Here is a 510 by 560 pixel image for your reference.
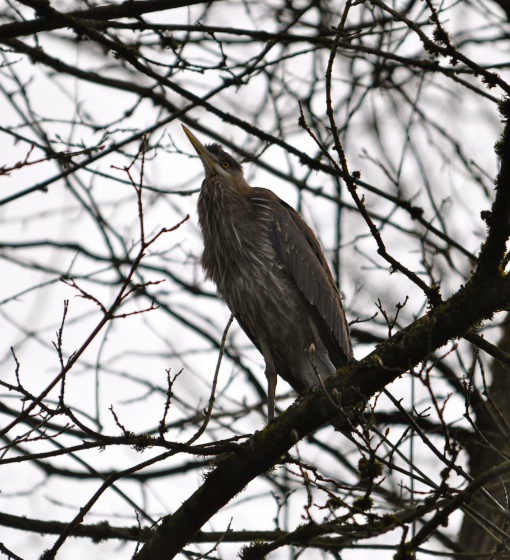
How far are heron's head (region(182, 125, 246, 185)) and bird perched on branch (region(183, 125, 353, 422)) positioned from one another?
384 mm

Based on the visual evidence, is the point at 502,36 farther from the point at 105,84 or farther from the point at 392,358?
the point at 392,358

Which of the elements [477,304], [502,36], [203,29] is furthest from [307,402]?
[502,36]

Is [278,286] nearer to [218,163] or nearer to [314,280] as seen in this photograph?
[314,280]

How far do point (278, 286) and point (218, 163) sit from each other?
56.5 inches

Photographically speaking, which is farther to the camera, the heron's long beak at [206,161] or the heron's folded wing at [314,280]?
the heron's long beak at [206,161]

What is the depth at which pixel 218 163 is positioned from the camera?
21.7 feet

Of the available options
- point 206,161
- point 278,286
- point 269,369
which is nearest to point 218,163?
point 206,161

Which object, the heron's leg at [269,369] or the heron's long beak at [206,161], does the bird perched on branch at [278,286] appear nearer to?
the heron's leg at [269,369]

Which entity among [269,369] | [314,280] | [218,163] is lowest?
[269,369]

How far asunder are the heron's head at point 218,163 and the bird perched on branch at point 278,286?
384 millimetres

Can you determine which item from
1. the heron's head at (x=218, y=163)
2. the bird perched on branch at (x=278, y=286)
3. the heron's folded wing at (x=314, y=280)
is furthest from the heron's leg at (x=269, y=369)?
the heron's head at (x=218, y=163)

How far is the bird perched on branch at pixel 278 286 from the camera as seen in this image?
18.8 feet

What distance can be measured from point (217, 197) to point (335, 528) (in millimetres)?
3428

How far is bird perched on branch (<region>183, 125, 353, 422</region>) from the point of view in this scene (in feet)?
18.8
